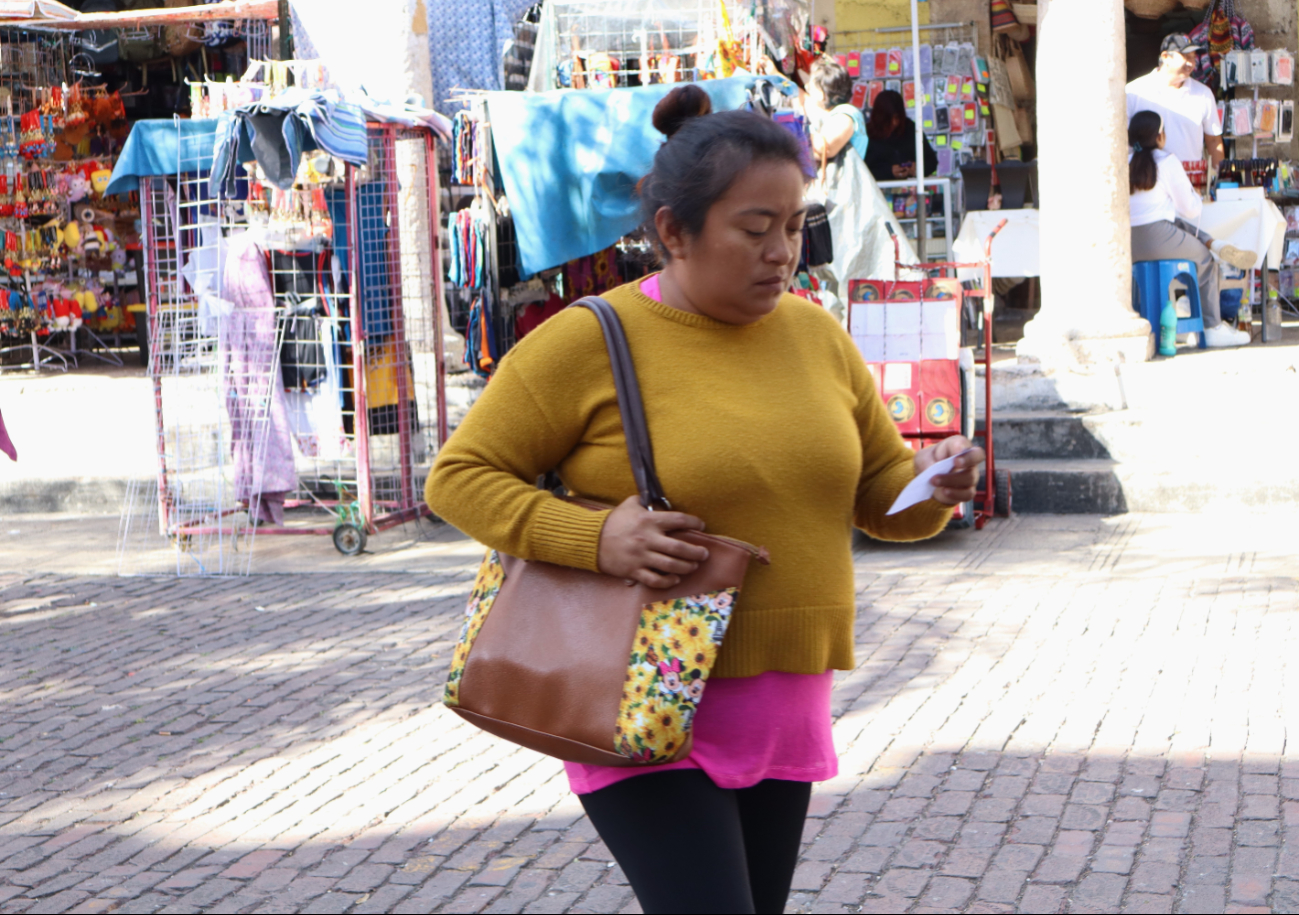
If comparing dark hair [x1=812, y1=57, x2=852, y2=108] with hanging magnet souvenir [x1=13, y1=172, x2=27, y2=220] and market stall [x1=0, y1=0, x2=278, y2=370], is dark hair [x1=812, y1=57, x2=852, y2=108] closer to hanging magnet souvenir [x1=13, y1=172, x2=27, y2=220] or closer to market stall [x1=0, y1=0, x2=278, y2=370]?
market stall [x1=0, y1=0, x2=278, y2=370]

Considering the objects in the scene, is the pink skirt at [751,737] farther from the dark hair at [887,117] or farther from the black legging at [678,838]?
the dark hair at [887,117]

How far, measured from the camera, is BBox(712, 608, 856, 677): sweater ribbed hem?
2.44m

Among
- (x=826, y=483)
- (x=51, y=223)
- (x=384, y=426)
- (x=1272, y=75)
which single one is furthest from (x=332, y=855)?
(x=1272, y=75)

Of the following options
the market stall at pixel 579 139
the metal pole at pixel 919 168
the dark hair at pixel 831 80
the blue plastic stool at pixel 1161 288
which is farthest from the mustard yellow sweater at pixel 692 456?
the metal pole at pixel 919 168

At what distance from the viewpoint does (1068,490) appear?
349 inches

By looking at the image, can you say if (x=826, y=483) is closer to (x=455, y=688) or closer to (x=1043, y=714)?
(x=455, y=688)

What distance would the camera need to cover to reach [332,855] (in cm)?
433

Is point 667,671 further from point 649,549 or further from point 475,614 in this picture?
point 475,614

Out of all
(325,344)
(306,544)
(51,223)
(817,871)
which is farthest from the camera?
(51,223)

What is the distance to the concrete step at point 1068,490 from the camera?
8.80 meters

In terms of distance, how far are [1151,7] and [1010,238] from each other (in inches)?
Answer: 186

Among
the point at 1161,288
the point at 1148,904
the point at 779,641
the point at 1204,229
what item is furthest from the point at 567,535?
the point at 1204,229

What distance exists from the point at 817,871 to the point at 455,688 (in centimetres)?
195

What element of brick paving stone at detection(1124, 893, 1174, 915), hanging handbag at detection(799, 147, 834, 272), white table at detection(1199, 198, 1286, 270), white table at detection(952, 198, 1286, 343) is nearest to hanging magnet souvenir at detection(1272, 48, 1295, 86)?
white table at detection(952, 198, 1286, 343)
